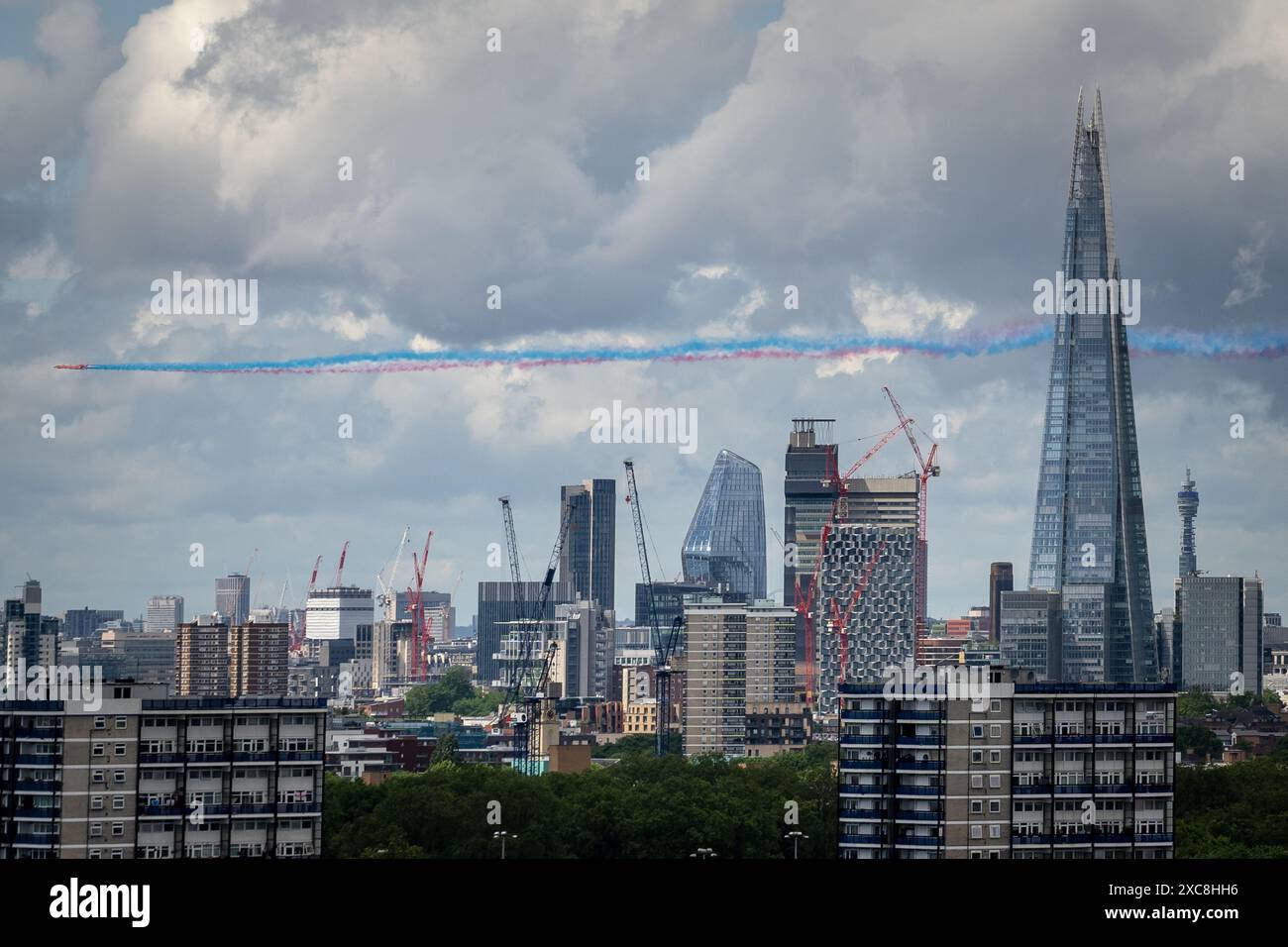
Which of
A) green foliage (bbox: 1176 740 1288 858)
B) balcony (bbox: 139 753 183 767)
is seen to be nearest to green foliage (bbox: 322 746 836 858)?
green foliage (bbox: 1176 740 1288 858)

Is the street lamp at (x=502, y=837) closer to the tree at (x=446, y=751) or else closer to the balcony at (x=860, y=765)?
the balcony at (x=860, y=765)

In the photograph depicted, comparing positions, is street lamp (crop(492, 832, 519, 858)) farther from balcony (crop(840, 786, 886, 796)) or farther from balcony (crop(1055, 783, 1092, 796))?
balcony (crop(1055, 783, 1092, 796))

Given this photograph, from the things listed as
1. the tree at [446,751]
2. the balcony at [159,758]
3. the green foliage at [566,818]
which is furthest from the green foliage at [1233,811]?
the tree at [446,751]
